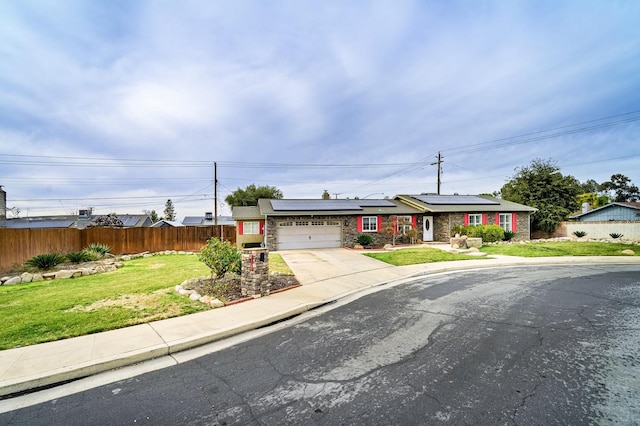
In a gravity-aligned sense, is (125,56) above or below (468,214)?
above

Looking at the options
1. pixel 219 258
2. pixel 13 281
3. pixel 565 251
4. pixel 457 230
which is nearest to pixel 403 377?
pixel 219 258

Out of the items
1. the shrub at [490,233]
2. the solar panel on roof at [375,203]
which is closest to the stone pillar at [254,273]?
the solar panel on roof at [375,203]

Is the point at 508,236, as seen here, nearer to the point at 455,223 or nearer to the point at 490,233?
the point at 490,233

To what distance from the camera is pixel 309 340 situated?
5238 millimetres

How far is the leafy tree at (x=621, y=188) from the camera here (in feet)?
173

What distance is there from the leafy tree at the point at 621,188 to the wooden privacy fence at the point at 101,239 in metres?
69.3

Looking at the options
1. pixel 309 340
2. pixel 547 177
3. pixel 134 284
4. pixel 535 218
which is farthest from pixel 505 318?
pixel 547 177

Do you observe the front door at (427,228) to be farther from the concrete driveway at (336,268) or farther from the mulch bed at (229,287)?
the mulch bed at (229,287)

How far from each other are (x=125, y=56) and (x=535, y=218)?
34.3 m

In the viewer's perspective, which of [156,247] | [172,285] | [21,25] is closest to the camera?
[21,25]

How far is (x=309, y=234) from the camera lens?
Result: 21844 mm

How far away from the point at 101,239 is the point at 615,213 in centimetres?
4820

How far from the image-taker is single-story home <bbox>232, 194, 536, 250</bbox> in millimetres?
21484

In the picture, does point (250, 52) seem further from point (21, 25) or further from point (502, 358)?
point (502, 358)
